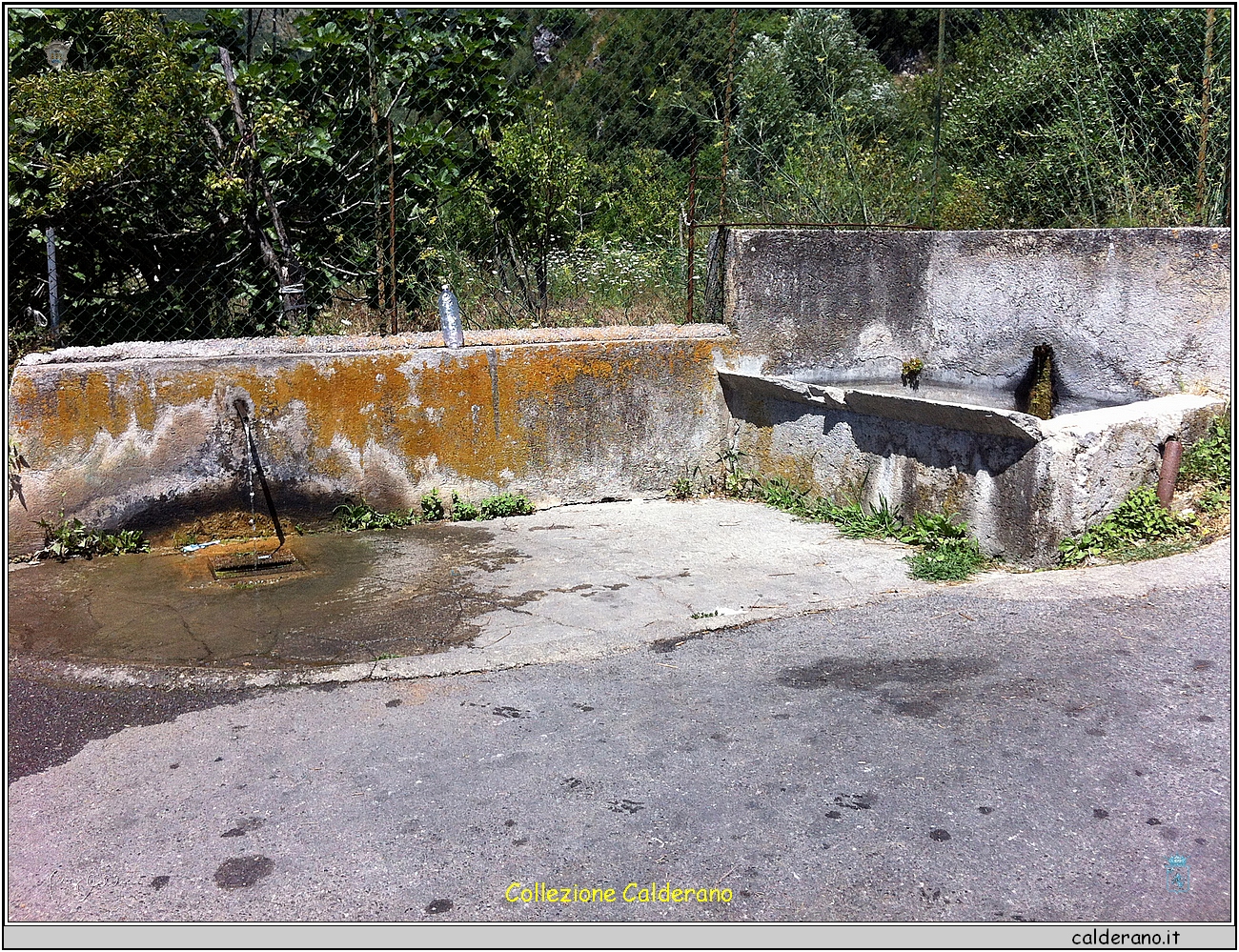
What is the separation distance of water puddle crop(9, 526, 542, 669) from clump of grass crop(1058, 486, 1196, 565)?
2.58 m

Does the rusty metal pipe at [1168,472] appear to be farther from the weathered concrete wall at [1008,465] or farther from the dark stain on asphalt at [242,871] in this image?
the dark stain on asphalt at [242,871]

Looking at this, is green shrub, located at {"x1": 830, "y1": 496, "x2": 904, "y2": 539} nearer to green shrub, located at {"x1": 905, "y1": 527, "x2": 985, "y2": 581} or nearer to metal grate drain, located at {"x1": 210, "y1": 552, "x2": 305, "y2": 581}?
green shrub, located at {"x1": 905, "y1": 527, "x2": 985, "y2": 581}

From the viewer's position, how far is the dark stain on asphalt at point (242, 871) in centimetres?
268

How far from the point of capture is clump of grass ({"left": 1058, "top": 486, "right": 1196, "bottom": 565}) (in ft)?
16.0

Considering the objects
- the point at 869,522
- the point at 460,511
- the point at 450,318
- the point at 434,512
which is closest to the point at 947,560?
the point at 869,522

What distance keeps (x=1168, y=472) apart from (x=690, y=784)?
3.27 m

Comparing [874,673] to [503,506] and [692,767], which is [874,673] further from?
[503,506]

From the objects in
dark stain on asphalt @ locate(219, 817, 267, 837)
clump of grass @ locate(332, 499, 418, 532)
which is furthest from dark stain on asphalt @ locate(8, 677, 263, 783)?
clump of grass @ locate(332, 499, 418, 532)

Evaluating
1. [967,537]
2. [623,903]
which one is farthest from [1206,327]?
[623,903]

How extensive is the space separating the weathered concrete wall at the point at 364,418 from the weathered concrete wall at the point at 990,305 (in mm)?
527

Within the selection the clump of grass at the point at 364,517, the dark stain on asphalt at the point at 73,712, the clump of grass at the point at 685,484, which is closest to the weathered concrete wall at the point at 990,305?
the clump of grass at the point at 685,484

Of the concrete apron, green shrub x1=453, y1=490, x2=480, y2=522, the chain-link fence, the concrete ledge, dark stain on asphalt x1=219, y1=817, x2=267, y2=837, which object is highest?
the chain-link fence

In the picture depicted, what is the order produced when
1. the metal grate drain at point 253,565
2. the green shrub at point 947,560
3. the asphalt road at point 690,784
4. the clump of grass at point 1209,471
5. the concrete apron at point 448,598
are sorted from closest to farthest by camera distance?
the asphalt road at point 690,784 < the concrete apron at point 448,598 < the green shrub at point 947,560 < the clump of grass at point 1209,471 < the metal grate drain at point 253,565

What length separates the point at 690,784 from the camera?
123 inches
